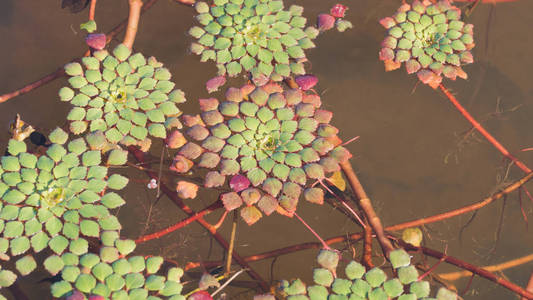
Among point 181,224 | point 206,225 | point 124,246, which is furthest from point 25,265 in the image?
point 206,225

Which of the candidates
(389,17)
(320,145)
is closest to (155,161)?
(320,145)

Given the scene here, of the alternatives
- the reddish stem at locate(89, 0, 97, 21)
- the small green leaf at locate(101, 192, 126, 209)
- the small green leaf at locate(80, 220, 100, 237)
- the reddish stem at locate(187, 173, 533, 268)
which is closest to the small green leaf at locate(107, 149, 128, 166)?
the small green leaf at locate(101, 192, 126, 209)

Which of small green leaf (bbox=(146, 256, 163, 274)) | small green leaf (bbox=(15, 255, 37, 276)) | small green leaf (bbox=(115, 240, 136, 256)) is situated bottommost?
small green leaf (bbox=(15, 255, 37, 276))

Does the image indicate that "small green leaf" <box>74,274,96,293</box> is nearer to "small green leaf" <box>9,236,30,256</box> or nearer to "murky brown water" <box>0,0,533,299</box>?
"small green leaf" <box>9,236,30,256</box>

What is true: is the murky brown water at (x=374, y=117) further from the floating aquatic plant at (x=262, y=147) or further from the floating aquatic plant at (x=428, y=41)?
the floating aquatic plant at (x=262, y=147)

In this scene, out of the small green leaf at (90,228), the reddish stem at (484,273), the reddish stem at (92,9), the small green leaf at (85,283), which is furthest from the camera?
the reddish stem at (92,9)

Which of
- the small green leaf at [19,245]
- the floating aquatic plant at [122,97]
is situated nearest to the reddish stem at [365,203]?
the floating aquatic plant at [122,97]

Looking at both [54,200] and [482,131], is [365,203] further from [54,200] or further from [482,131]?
[54,200]

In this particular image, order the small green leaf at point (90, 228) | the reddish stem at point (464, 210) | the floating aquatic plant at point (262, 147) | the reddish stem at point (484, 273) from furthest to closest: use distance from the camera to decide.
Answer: the reddish stem at point (464, 210)
the reddish stem at point (484, 273)
the floating aquatic plant at point (262, 147)
the small green leaf at point (90, 228)
